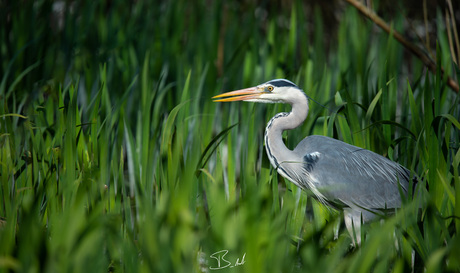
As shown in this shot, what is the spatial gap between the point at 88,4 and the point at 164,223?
2.93 meters

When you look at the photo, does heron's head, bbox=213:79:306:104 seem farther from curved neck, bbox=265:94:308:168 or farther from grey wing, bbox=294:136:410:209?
grey wing, bbox=294:136:410:209

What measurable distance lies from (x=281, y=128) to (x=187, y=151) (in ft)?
1.64

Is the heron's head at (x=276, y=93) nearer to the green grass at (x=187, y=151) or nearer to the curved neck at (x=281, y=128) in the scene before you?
the curved neck at (x=281, y=128)

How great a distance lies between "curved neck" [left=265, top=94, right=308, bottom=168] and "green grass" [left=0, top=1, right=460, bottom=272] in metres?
0.10

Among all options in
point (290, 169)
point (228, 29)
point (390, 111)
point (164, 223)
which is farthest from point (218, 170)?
point (228, 29)

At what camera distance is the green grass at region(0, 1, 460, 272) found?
139cm

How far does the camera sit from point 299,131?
2.63 m

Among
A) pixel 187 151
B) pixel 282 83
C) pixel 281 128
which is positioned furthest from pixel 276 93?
pixel 187 151

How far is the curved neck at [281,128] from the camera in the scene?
2266 mm

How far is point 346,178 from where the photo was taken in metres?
2.28

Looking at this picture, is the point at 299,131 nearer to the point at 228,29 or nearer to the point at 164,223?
the point at 164,223

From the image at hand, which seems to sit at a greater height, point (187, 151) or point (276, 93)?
point (276, 93)
